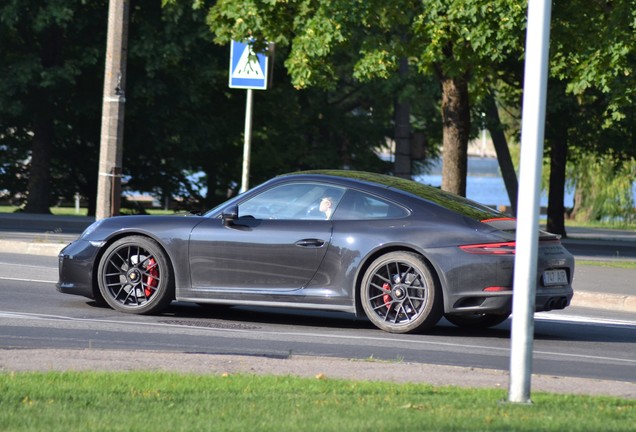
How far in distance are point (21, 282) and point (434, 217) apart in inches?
208

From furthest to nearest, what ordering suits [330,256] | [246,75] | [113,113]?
[246,75]
[113,113]
[330,256]

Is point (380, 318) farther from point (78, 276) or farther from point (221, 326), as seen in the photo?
point (78, 276)

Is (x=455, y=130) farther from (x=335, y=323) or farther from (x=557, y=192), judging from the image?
(x=557, y=192)

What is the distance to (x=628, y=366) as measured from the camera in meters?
9.04

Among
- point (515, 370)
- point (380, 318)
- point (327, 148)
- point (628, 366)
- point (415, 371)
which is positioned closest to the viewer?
point (515, 370)

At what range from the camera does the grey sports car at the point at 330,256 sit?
10062 millimetres

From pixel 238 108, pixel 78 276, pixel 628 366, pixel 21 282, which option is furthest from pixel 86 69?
pixel 628 366

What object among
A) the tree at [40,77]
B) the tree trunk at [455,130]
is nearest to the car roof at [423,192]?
the tree trunk at [455,130]

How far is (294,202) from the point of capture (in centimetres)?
1084

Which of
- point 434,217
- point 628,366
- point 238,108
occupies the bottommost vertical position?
point 628,366

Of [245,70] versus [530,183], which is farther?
[245,70]

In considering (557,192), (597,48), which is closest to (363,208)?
(597,48)

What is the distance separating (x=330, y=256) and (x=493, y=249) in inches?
56.8

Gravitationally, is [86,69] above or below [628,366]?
above
